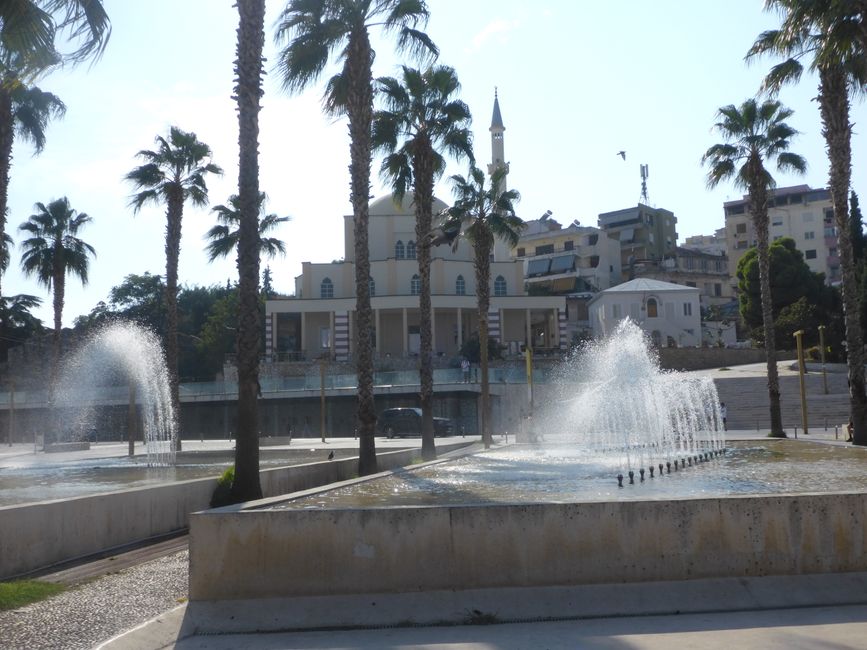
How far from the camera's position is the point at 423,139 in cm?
2320

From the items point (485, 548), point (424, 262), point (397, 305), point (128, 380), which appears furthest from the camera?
point (397, 305)

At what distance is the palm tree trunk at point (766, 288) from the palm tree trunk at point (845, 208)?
5548 mm

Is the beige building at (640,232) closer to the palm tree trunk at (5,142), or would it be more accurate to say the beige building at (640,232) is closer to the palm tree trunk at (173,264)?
the palm tree trunk at (173,264)

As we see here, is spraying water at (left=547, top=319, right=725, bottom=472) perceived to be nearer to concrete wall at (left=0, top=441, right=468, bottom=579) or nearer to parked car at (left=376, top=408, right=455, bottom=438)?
parked car at (left=376, top=408, right=455, bottom=438)

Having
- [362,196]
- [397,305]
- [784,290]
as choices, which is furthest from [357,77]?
[784,290]

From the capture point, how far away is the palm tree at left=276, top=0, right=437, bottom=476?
1698cm

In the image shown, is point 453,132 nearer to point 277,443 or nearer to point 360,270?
point 360,270

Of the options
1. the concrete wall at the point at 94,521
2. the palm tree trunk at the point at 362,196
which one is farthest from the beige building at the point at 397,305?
the concrete wall at the point at 94,521

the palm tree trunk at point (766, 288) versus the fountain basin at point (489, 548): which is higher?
the palm tree trunk at point (766, 288)

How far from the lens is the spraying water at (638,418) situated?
2167cm

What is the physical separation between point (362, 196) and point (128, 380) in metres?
34.6

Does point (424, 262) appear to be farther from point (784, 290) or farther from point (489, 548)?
point (784, 290)

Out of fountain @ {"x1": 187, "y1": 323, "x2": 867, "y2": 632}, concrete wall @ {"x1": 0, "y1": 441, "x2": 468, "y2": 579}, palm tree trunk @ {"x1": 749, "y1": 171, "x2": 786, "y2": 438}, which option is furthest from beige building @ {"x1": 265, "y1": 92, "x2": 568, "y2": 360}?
fountain @ {"x1": 187, "y1": 323, "x2": 867, "y2": 632}

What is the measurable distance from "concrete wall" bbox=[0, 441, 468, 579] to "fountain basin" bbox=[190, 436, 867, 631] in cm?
324
